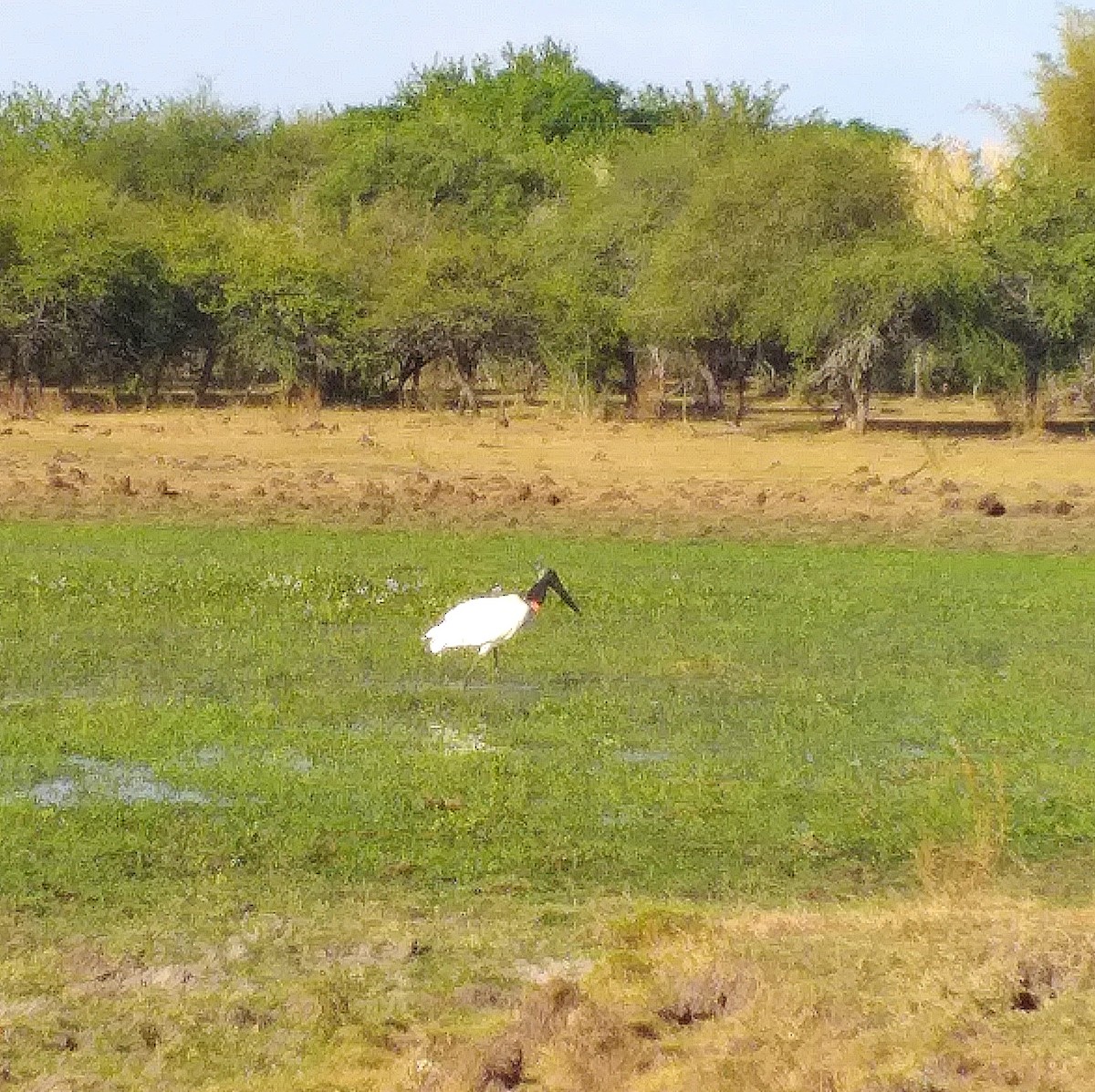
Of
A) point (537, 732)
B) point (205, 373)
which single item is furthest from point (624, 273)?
point (537, 732)

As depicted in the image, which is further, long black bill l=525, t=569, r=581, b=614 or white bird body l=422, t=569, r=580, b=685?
long black bill l=525, t=569, r=581, b=614

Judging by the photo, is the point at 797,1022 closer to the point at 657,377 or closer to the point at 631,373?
the point at 631,373

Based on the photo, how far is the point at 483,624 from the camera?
12.6m

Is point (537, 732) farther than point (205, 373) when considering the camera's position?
No

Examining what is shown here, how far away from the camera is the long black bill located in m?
13.7

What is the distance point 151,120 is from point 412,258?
24557 mm

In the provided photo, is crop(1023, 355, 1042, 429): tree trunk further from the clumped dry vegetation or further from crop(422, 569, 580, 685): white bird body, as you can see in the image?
the clumped dry vegetation

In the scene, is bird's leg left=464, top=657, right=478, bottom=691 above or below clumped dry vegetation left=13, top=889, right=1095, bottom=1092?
below

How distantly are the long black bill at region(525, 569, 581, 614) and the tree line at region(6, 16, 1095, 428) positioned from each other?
22.1m

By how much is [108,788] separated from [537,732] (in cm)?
259

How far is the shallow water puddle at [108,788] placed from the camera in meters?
9.22

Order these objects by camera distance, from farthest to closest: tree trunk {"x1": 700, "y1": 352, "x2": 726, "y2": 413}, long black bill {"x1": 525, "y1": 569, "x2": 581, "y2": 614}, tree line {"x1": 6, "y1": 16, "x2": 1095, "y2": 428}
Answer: tree trunk {"x1": 700, "y1": 352, "x2": 726, "y2": 413}, tree line {"x1": 6, "y1": 16, "x2": 1095, "y2": 428}, long black bill {"x1": 525, "y1": 569, "x2": 581, "y2": 614}

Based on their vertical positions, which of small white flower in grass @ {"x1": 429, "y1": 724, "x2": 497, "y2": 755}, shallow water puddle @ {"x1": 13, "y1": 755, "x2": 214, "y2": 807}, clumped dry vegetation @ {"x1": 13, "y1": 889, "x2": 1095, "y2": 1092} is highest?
clumped dry vegetation @ {"x1": 13, "y1": 889, "x2": 1095, "y2": 1092}

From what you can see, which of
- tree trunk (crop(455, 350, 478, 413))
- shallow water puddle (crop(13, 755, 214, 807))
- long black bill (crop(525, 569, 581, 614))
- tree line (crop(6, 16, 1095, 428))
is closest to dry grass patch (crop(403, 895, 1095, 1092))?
shallow water puddle (crop(13, 755, 214, 807))
